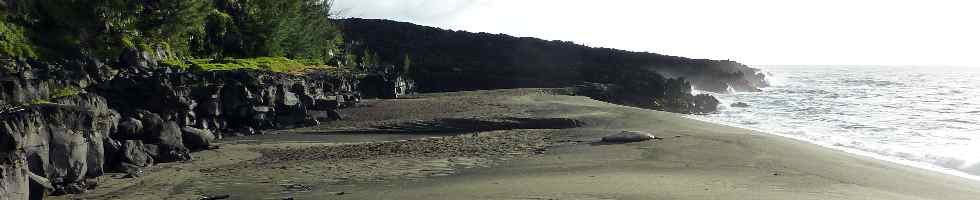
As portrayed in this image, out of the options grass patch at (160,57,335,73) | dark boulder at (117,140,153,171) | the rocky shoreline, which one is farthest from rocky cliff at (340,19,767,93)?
dark boulder at (117,140,153,171)

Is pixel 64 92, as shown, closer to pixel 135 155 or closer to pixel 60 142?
pixel 135 155

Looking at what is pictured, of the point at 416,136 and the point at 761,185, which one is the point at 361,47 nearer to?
the point at 416,136

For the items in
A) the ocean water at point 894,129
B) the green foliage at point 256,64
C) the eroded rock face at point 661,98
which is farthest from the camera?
the eroded rock face at point 661,98

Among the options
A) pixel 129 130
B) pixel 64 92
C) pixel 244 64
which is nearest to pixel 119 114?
pixel 129 130

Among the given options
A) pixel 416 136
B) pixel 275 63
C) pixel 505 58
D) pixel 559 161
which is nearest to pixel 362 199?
pixel 559 161

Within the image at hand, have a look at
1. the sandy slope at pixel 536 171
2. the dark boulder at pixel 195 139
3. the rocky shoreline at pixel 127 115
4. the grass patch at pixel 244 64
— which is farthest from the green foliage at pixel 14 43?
the dark boulder at pixel 195 139

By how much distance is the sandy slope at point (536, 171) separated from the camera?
9656 mm

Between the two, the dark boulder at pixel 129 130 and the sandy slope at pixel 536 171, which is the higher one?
the dark boulder at pixel 129 130

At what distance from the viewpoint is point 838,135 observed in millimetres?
24344

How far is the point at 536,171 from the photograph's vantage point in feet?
39.4

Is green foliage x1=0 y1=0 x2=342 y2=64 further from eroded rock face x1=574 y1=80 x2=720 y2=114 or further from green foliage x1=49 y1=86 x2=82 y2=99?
eroded rock face x1=574 y1=80 x2=720 y2=114

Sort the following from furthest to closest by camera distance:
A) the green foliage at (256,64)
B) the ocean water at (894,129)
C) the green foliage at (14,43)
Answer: the green foliage at (256,64) → the green foliage at (14,43) → the ocean water at (894,129)

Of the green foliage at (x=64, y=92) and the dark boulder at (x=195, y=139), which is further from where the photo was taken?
the green foliage at (x=64, y=92)

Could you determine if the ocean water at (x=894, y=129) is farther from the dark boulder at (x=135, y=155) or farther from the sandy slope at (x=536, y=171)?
the dark boulder at (x=135, y=155)
